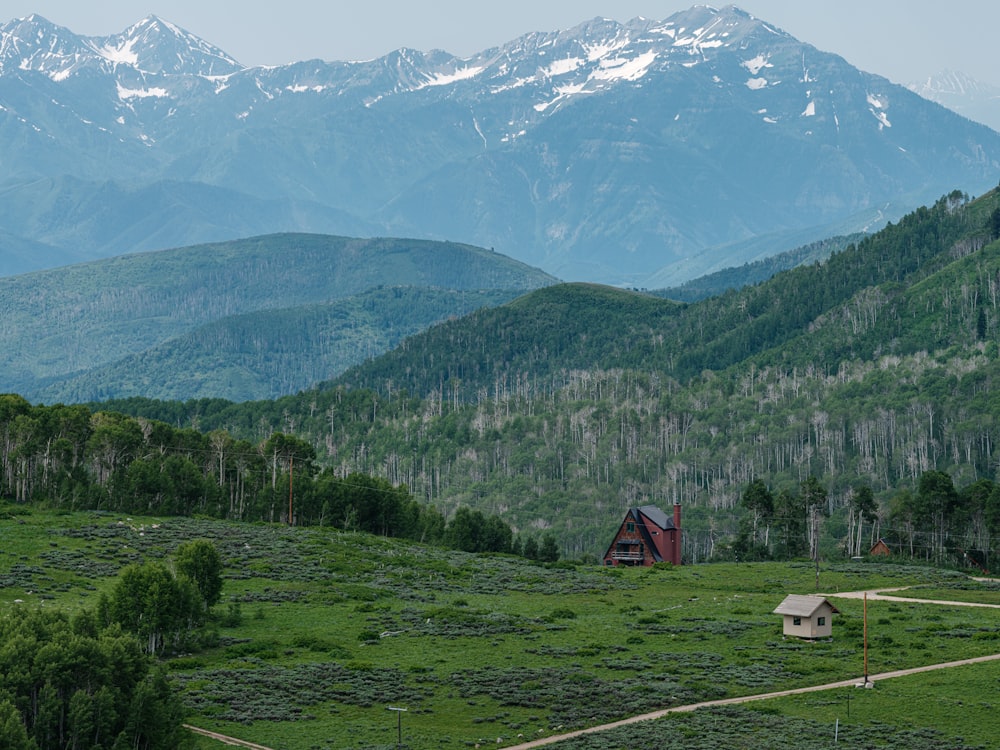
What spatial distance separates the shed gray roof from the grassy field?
2.40 metres

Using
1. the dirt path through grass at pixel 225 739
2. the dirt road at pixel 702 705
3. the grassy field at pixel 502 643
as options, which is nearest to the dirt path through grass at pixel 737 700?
the dirt road at pixel 702 705

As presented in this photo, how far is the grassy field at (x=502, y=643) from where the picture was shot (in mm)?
85625

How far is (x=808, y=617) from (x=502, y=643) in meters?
23.5

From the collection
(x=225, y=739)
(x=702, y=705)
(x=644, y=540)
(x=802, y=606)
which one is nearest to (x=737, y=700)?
(x=702, y=705)

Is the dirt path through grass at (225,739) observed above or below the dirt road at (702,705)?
below

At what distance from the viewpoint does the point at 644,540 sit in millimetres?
185500

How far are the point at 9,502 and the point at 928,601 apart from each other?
106 metres

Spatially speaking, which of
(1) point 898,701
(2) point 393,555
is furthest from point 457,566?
(1) point 898,701

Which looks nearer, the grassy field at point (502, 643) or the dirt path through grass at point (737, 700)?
the dirt path through grass at point (737, 700)

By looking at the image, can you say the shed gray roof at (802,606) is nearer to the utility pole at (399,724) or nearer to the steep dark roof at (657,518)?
the utility pole at (399,724)

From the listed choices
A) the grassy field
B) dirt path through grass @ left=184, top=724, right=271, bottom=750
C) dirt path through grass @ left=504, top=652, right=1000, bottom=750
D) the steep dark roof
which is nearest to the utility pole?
the grassy field

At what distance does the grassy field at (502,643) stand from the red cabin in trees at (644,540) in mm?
23539

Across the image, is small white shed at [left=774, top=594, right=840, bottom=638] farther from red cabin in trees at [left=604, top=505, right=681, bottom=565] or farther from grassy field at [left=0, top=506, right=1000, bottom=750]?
red cabin in trees at [left=604, top=505, right=681, bottom=565]

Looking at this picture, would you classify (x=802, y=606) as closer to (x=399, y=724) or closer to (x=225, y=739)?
(x=399, y=724)
